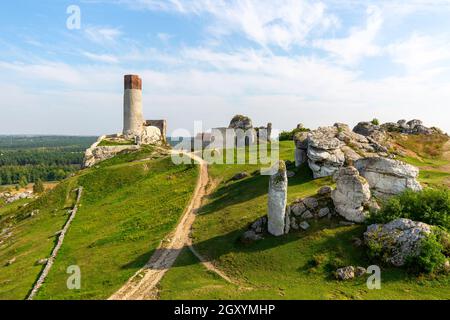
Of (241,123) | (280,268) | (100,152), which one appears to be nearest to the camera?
(280,268)

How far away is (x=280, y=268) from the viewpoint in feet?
89.4

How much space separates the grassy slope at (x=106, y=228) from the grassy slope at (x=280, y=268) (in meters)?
5.18

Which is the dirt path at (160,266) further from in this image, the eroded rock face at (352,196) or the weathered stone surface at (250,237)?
the eroded rock face at (352,196)

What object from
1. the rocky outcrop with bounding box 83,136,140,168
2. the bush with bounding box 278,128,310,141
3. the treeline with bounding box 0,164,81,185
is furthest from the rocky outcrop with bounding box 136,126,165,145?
the treeline with bounding box 0,164,81,185

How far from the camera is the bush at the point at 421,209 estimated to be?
2772cm

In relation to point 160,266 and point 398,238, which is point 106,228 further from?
point 398,238

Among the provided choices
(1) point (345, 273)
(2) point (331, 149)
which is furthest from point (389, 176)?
(1) point (345, 273)

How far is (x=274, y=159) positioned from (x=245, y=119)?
1978 centimetres

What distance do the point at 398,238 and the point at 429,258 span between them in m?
2.40

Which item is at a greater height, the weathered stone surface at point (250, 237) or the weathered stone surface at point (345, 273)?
the weathered stone surface at point (250, 237)

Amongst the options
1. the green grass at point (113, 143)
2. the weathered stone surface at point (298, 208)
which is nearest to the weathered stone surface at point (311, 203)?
the weathered stone surface at point (298, 208)
